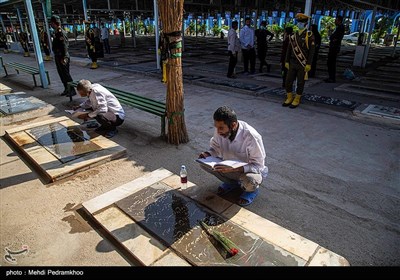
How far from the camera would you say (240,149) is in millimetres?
2971

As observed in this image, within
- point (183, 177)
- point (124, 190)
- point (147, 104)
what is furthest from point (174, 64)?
point (124, 190)

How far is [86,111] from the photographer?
486 centimetres

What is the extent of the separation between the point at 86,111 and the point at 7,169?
1.48 meters

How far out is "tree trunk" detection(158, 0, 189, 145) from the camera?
4001 mm

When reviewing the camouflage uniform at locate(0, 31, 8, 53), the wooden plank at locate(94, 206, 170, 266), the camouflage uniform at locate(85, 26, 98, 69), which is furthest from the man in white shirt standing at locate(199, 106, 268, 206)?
the camouflage uniform at locate(0, 31, 8, 53)

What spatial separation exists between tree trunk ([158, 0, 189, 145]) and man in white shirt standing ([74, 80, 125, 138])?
1.07 meters

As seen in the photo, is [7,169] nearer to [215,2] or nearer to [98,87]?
[98,87]

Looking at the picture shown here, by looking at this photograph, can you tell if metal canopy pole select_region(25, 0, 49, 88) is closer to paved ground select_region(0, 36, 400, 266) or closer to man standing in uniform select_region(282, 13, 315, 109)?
paved ground select_region(0, 36, 400, 266)

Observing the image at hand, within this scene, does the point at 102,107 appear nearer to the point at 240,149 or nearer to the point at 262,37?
the point at 240,149

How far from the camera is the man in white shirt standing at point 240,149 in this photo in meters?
2.74

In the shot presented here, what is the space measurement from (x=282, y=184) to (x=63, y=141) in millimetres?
3540

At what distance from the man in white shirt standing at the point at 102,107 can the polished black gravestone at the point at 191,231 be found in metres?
2.03

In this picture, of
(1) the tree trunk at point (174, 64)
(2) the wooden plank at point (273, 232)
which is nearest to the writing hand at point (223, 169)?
(2) the wooden plank at point (273, 232)

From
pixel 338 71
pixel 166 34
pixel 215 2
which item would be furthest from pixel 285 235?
pixel 215 2
